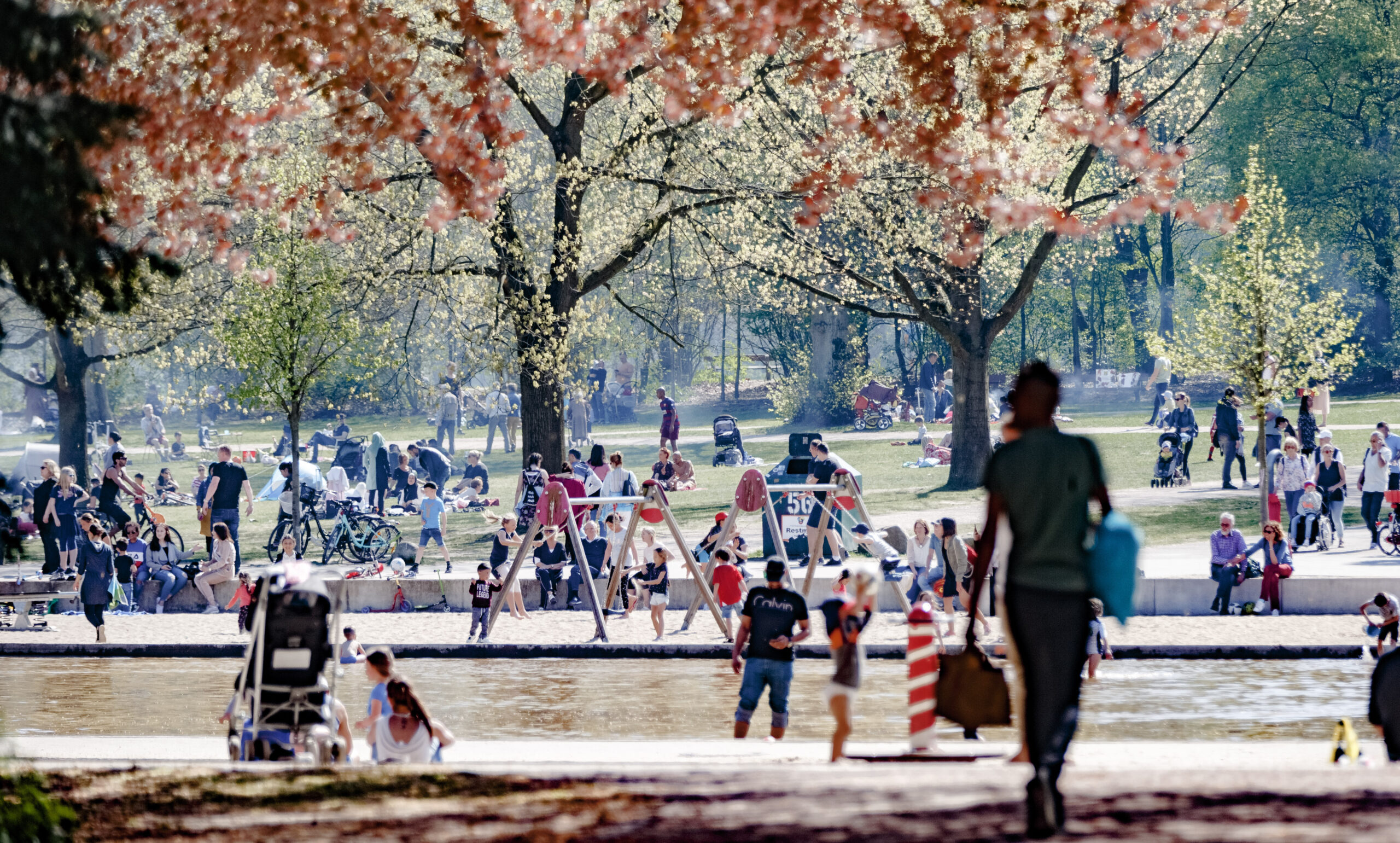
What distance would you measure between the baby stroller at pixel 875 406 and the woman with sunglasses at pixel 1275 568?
30544mm

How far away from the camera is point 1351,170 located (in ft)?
167

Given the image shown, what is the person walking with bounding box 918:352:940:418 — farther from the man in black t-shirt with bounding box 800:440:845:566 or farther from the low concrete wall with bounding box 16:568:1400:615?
the low concrete wall with bounding box 16:568:1400:615

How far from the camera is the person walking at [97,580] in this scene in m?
17.6

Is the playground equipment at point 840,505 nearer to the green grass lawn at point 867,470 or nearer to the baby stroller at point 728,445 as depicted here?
the green grass lawn at point 867,470

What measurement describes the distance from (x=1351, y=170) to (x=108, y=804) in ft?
169

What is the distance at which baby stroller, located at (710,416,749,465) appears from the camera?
39.6m

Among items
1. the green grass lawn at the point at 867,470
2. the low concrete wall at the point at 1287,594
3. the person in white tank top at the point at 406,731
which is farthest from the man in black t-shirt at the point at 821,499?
the person in white tank top at the point at 406,731

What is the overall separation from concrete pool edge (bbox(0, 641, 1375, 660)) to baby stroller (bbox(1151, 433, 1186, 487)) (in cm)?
1451

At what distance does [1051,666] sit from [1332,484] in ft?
61.3

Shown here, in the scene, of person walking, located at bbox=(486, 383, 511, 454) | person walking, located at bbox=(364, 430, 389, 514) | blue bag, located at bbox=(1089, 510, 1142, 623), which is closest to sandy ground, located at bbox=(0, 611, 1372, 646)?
blue bag, located at bbox=(1089, 510, 1142, 623)

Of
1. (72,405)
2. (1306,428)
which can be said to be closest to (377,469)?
(72,405)

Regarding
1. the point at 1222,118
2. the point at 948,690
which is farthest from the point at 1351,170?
the point at 948,690

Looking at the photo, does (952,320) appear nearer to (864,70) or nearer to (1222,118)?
(864,70)

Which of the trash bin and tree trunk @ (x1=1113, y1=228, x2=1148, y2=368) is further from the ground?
tree trunk @ (x1=1113, y1=228, x2=1148, y2=368)
